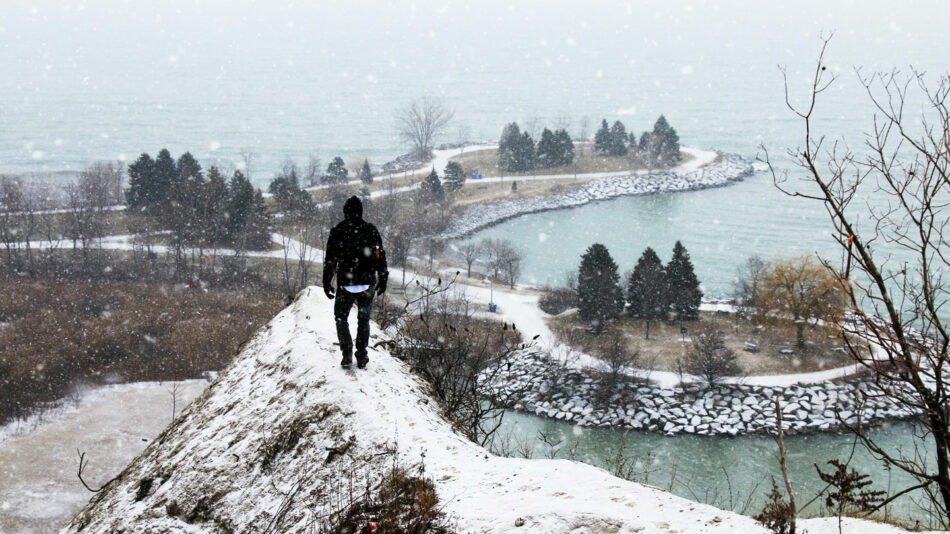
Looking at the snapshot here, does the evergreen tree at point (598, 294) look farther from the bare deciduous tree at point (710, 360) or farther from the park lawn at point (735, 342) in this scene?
the bare deciduous tree at point (710, 360)

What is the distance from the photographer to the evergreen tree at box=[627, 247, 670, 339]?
146ft

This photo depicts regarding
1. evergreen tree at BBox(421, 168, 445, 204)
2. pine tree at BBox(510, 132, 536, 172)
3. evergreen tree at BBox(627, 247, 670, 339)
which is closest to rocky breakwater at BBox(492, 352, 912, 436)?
evergreen tree at BBox(627, 247, 670, 339)

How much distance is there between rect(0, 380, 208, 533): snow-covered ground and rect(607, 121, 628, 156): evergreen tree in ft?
227

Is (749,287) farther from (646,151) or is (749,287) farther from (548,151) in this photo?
(646,151)

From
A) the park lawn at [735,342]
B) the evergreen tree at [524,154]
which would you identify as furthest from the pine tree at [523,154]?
the park lawn at [735,342]

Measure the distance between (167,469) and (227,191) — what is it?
54.7m

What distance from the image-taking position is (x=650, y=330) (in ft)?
143

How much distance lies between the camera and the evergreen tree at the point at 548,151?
87.5 metres

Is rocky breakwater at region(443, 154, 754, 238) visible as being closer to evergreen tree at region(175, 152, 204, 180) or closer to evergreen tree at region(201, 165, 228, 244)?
evergreen tree at region(201, 165, 228, 244)

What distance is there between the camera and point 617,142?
3649 inches

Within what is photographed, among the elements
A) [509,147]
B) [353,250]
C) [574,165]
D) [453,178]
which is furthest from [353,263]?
[574,165]

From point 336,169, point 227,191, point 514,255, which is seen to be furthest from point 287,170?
point 514,255

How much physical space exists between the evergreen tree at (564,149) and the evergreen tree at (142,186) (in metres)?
48.4

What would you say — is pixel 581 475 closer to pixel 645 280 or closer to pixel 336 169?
pixel 645 280
